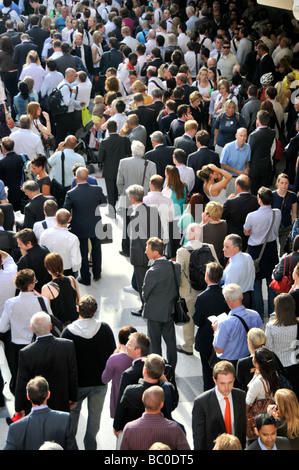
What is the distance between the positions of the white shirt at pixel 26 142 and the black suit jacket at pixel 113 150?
0.92 meters

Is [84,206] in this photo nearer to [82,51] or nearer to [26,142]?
[26,142]

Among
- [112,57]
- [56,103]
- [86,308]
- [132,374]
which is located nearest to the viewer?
[132,374]

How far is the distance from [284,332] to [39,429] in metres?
2.49

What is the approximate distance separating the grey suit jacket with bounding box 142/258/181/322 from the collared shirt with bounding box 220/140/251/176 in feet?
12.2

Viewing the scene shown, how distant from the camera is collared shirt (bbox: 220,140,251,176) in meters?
11.5

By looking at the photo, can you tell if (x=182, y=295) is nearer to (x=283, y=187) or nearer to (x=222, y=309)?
(x=222, y=309)

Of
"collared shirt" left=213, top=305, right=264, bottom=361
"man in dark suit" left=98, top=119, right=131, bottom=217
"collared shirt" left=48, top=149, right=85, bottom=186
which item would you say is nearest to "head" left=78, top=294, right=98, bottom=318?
"collared shirt" left=213, top=305, right=264, bottom=361

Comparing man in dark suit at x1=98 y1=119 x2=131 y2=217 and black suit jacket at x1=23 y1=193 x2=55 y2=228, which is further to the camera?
man in dark suit at x1=98 y1=119 x2=131 y2=217

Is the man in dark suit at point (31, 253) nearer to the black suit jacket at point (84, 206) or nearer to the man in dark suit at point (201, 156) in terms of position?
the black suit jacket at point (84, 206)

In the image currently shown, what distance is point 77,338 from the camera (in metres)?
6.93

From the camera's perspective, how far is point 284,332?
23.7ft

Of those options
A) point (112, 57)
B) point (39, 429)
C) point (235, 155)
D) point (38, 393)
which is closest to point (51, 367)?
point (38, 393)

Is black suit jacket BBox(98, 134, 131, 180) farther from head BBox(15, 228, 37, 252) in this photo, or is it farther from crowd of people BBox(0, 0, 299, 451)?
head BBox(15, 228, 37, 252)
